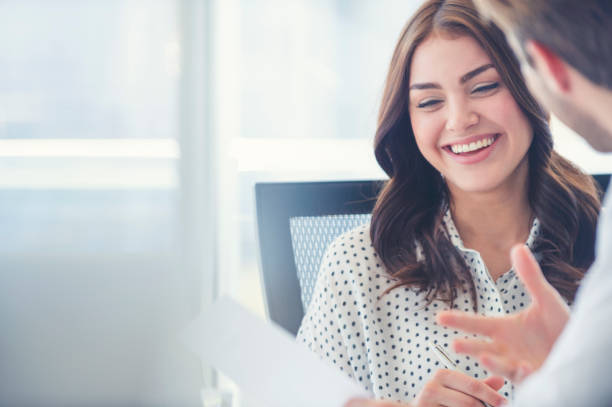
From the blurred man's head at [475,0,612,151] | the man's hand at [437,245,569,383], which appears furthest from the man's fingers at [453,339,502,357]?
the blurred man's head at [475,0,612,151]

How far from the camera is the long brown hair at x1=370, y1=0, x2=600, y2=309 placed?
1.15 m

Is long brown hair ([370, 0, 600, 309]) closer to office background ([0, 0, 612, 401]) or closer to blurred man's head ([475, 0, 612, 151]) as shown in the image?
blurred man's head ([475, 0, 612, 151])

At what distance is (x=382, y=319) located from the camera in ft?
3.87

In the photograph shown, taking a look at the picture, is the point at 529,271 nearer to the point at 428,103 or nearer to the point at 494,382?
the point at 494,382

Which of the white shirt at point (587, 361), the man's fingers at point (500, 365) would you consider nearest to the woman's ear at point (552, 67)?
the white shirt at point (587, 361)

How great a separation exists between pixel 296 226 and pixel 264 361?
0.60 m

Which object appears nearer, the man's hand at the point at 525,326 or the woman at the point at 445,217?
the man's hand at the point at 525,326

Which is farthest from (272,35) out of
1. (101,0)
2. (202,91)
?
(101,0)

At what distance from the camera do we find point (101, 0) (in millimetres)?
2340

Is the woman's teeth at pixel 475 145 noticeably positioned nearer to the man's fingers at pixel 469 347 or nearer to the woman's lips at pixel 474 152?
the woman's lips at pixel 474 152

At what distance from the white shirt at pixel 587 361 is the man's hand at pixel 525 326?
191 millimetres

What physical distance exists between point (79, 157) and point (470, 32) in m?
1.69

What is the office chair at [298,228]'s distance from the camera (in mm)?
1163

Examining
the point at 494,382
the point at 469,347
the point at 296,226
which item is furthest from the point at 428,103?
the point at 469,347
